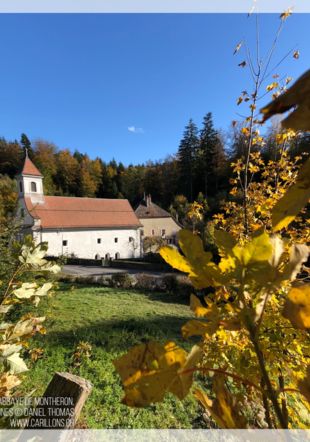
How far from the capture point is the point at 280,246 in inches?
17.1

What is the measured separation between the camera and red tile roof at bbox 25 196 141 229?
Answer: 28.8m

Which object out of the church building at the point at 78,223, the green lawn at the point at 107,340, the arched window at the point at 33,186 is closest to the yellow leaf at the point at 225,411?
the green lawn at the point at 107,340

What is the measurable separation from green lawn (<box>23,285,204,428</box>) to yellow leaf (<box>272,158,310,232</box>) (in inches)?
60.6

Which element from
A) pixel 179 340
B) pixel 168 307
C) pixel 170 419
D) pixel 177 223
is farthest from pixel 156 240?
pixel 170 419

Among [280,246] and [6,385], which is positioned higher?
[280,246]

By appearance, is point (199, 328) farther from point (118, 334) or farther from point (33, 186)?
point (33, 186)

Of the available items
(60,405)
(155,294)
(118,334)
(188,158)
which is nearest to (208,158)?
(188,158)

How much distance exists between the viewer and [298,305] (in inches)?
16.2

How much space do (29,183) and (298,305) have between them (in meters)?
32.0

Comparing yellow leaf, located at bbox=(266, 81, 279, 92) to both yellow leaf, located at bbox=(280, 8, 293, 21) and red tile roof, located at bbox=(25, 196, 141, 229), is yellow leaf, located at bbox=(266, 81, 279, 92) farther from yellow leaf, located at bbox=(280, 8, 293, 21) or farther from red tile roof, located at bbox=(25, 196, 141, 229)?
red tile roof, located at bbox=(25, 196, 141, 229)

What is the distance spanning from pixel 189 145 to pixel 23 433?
47.3 metres

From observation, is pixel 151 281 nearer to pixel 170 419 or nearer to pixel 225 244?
pixel 170 419

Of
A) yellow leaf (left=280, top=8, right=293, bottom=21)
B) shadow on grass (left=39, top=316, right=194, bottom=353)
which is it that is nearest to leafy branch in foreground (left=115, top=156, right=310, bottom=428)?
yellow leaf (left=280, top=8, right=293, bottom=21)


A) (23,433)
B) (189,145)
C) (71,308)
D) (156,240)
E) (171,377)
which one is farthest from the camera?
(189,145)
